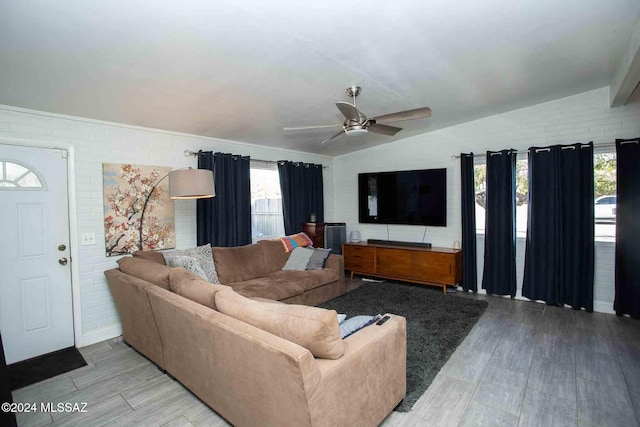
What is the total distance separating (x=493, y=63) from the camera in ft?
9.43

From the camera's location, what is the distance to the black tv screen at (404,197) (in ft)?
16.6

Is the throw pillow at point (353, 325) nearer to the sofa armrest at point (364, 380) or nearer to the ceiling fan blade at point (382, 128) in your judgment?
the sofa armrest at point (364, 380)

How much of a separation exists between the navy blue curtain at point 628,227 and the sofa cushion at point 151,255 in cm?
520

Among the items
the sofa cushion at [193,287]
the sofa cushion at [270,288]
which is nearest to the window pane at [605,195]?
the sofa cushion at [270,288]

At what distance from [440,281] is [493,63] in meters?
2.97

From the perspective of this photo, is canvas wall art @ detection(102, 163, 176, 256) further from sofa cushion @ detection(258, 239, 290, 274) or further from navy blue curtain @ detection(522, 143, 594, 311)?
navy blue curtain @ detection(522, 143, 594, 311)

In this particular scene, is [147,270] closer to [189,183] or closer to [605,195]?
[189,183]

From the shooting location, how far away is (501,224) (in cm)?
447

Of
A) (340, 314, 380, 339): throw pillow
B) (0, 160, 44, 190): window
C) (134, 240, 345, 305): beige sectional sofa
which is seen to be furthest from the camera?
(134, 240, 345, 305): beige sectional sofa

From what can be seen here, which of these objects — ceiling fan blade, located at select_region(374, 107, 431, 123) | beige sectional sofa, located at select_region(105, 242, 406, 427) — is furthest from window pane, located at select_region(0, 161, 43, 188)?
ceiling fan blade, located at select_region(374, 107, 431, 123)

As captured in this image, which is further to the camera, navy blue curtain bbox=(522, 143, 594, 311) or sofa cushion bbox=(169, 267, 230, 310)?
navy blue curtain bbox=(522, 143, 594, 311)

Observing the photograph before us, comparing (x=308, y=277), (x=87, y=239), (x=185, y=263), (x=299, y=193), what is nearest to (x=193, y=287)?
(x=185, y=263)

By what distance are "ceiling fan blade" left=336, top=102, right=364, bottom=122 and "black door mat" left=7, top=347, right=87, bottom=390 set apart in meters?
3.20

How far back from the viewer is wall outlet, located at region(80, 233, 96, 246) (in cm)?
322
